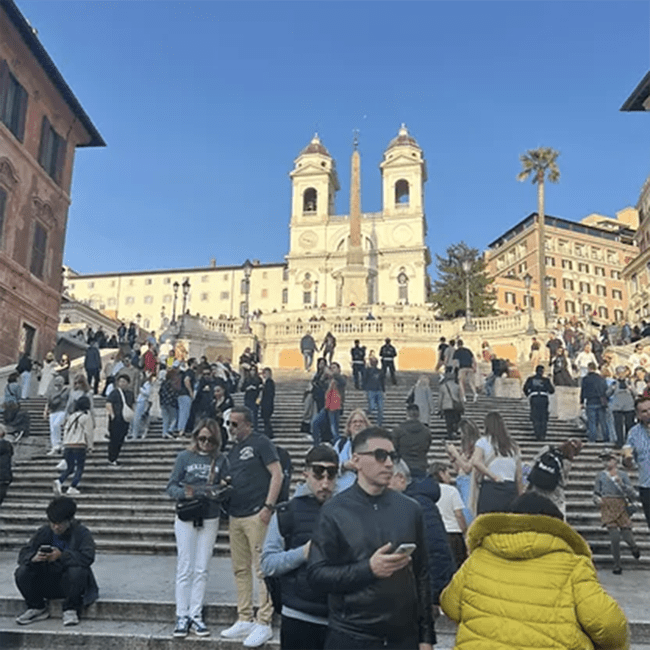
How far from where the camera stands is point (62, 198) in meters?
28.5

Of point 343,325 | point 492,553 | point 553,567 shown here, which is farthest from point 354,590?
point 343,325

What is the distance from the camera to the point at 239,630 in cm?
538

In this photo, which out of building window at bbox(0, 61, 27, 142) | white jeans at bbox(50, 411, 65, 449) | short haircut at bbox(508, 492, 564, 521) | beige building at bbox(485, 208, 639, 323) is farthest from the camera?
beige building at bbox(485, 208, 639, 323)

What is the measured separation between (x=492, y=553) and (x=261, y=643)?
118 inches

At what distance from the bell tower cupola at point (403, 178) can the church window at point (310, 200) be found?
867 centimetres

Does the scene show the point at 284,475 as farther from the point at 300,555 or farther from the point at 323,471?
the point at 300,555

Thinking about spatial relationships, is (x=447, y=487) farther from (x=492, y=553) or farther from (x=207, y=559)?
(x=492, y=553)

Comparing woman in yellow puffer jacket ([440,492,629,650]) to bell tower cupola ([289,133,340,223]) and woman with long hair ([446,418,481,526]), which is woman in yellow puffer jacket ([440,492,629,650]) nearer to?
woman with long hair ([446,418,481,526])

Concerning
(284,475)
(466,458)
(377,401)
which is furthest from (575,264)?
(284,475)

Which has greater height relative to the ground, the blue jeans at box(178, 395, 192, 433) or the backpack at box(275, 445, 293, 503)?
the blue jeans at box(178, 395, 192, 433)

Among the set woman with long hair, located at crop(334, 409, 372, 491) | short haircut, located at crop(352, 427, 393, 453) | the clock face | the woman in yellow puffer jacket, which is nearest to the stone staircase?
woman with long hair, located at crop(334, 409, 372, 491)

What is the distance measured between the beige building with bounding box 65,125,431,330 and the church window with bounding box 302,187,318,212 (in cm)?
13

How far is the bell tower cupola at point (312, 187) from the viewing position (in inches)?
3265

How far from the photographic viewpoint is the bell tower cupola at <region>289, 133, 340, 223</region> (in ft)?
272
